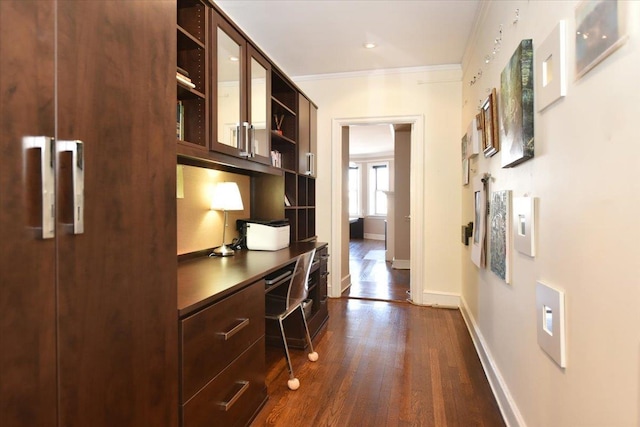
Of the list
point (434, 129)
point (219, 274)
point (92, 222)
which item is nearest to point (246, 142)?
point (219, 274)

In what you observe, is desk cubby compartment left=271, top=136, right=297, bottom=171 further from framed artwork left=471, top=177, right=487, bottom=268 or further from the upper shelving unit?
framed artwork left=471, top=177, right=487, bottom=268

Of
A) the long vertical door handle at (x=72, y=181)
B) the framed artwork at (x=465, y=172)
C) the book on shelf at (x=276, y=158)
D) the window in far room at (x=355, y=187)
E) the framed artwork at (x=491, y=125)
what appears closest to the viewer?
the long vertical door handle at (x=72, y=181)

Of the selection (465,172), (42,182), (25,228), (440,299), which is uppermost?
(465,172)

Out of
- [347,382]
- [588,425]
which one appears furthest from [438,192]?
[588,425]

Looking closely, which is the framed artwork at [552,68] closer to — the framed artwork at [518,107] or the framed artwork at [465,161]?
the framed artwork at [518,107]

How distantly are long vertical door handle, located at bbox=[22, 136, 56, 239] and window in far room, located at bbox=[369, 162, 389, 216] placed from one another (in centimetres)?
1046

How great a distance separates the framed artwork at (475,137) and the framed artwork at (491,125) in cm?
26

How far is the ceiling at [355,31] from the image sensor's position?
8.97 feet

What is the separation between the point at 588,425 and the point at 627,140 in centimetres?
85

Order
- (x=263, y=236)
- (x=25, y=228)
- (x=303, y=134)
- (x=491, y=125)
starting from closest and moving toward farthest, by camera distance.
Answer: (x=25, y=228) < (x=491, y=125) < (x=263, y=236) < (x=303, y=134)

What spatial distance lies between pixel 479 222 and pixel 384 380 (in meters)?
1.33

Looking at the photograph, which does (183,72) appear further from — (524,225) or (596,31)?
(524,225)

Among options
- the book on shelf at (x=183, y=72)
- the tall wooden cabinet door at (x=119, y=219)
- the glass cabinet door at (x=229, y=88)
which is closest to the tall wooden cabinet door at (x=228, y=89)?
the glass cabinet door at (x=229, y=88)

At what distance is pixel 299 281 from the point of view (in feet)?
7.82
